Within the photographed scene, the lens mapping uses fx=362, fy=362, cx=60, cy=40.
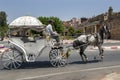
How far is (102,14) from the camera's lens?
91.2 meters

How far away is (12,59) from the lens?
1591cm

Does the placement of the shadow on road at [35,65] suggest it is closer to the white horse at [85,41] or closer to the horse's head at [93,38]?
the white horse at [85,41]

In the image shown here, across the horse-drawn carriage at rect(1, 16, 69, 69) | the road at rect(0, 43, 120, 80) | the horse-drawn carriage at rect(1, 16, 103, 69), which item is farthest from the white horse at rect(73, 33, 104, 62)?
the horse-drawn carriage at rect(1, 16, 69, 69)

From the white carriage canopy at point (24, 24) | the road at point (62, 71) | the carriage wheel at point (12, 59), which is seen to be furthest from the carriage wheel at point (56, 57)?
the carriage wheel at point (12, 59)

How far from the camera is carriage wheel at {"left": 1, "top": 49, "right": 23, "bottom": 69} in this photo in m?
16.0

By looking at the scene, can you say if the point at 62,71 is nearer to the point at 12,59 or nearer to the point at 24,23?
the point at 12,59

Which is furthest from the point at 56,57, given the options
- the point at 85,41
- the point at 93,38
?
the point at 93,38

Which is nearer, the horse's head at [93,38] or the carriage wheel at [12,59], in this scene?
the carriage wheel at [12,59]

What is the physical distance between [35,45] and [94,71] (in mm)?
3041

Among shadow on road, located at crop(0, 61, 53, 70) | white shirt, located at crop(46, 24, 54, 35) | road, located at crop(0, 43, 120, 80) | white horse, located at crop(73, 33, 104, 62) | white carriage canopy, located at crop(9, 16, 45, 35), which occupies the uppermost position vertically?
white carriage canopy, located at crop(9, 16, 45, 35)

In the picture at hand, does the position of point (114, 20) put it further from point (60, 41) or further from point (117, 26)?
point (60, 41)

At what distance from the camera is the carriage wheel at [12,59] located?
1595 centimetres

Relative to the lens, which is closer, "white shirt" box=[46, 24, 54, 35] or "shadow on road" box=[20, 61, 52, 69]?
"white shirt" box=[46, 24, 54, 35]

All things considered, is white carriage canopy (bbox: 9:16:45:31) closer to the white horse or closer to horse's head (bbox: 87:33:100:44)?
the white horse
